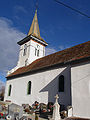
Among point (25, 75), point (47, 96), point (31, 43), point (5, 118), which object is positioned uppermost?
point (31, 43)

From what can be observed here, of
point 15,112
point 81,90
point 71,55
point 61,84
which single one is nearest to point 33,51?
point 71,55

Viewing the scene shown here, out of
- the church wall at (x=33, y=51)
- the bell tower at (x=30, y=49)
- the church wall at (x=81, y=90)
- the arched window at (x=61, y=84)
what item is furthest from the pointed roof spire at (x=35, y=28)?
the church wall at (x=81, y=90)

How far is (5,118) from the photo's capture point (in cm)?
948

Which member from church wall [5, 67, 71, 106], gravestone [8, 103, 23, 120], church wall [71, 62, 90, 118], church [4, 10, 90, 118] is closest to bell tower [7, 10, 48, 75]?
church [4, 10, 90, 118]

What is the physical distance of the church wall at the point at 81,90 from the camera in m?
10.6

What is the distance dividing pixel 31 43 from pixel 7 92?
1028 centimetres

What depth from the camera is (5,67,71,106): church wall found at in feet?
45.1

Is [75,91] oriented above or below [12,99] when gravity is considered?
above

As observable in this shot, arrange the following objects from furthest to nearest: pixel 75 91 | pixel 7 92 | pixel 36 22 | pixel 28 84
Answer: pixel 36 22 → pixel 7 92 → pixel 28 84 → pixel 75 91

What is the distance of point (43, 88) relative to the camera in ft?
53.2

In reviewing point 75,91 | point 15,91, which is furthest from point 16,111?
point 15,91

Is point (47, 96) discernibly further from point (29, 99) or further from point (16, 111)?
point (16, 111)

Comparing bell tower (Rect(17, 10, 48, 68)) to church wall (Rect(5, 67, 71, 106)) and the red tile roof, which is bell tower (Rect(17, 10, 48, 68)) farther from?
church wall (Rect(5, 67, 71, 106))

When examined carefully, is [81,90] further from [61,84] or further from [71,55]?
[71,55]
